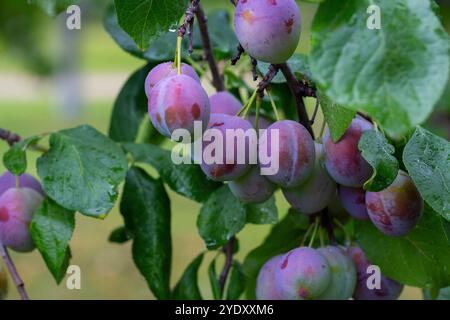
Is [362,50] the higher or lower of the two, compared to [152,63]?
higher

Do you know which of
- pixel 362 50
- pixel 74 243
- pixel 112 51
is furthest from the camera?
pixel 112 51

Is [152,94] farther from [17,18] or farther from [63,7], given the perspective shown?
[17,18]

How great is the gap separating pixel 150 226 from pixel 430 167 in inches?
13.8

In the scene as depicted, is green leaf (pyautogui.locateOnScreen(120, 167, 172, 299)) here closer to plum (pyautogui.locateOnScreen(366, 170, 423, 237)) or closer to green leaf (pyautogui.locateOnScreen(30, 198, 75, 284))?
green leaf (pyautogui.locateOnScreen(30, 198, 75, 284))

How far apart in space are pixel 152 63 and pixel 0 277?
331 millimetres

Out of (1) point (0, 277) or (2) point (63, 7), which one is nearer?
(2) point (63, 7)

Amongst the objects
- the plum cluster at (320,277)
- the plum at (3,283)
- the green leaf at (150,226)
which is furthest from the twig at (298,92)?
the plum at (3,283)

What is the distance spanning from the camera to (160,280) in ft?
2.86

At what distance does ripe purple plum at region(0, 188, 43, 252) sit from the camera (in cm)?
83

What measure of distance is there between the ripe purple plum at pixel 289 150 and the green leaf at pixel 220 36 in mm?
341

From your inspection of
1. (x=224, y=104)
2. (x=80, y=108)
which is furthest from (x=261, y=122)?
(x=80, y=108)

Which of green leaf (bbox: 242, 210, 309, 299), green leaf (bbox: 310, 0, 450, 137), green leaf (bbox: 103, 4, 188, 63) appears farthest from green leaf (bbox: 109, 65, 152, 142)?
green leaf (bbox: 310, 0, 450, 137)

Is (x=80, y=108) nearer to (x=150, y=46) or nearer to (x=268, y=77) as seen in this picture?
(x=150, y=46)

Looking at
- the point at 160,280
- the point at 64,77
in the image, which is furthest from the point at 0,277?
the point at 64,77
